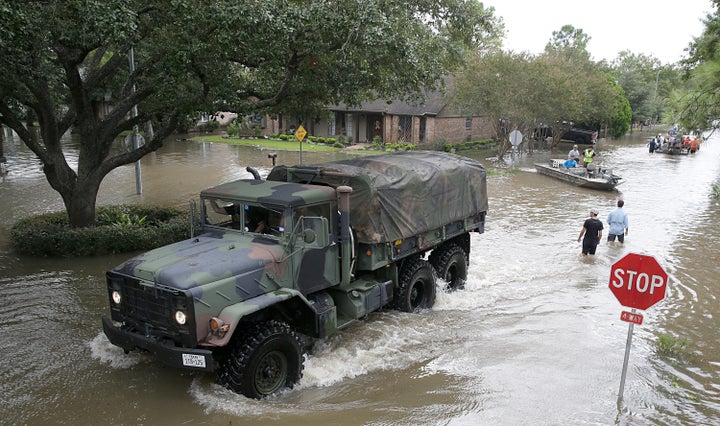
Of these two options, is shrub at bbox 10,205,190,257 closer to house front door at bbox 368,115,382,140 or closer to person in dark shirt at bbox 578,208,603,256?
person in dark shirt at bbox 578,208,603,256

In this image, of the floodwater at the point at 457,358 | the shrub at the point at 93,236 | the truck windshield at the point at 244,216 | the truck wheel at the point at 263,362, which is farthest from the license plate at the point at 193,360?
the shrub at the point at 93,236

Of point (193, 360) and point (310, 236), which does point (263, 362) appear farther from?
point (310, 236)

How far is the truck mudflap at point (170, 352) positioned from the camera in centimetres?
598

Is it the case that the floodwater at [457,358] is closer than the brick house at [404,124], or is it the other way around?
the floodwater at [457,358]

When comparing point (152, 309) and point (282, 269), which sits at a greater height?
point (282, 269)

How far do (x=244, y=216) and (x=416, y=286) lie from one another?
3622mm

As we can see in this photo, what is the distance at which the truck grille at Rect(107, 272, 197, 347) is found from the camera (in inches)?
239

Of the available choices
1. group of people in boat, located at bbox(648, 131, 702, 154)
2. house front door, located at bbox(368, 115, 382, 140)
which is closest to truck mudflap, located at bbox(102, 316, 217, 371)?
house front door, located at bbox(368, 115, 382, 140)

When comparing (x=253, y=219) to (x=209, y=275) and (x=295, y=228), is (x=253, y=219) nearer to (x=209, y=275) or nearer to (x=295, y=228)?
(x=295, y=228)

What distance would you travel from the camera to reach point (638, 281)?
243 inches

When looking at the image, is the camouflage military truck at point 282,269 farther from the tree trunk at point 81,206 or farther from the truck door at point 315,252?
the tree trunk at point 81,206

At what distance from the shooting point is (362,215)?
8.18 meters

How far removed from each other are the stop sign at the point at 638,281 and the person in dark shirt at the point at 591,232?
7.17 metres

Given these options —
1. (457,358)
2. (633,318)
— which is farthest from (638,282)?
(457,358)
